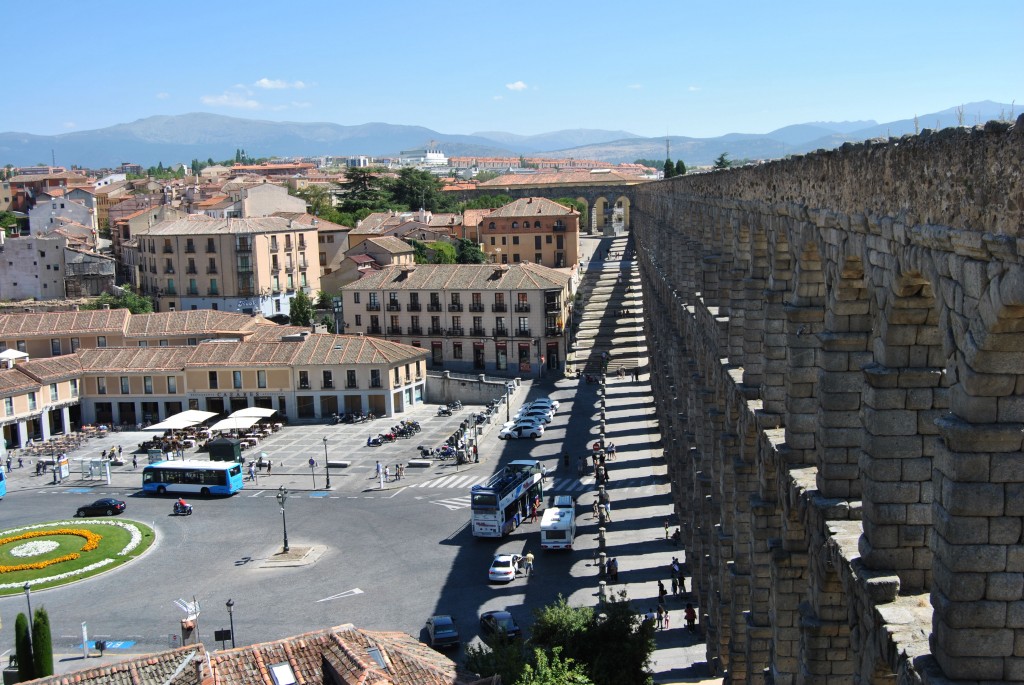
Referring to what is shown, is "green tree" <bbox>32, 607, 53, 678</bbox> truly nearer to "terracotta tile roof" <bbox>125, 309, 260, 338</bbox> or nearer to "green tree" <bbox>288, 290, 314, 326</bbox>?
"terracotta tile roof" <bbox>125, 309, 260, 338</bbox>

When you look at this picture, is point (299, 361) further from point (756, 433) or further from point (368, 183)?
point (368, 183)

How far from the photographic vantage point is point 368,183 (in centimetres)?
13550

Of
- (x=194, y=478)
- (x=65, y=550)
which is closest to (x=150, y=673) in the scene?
(x=65, y=550)

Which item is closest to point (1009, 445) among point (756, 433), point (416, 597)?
point (756, 433)

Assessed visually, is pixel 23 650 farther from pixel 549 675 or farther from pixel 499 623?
pixel 549 675

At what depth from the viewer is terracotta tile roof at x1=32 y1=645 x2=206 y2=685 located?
23.2 meters

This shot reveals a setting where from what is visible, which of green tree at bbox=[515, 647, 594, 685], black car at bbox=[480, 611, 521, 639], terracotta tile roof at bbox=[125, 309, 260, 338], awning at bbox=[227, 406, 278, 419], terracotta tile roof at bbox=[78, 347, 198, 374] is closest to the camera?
green tree at bbox=[515, 647, 594, 685]

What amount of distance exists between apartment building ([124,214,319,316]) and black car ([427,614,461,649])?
65.7 metres

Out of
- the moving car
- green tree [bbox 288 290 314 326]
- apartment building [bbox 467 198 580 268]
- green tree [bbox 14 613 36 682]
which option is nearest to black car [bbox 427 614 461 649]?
the moving car

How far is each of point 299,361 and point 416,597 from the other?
1361 inches

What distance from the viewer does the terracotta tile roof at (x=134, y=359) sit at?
228 feet

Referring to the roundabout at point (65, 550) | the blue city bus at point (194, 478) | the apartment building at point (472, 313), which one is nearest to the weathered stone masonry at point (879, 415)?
the roundabout at point (65, 550)

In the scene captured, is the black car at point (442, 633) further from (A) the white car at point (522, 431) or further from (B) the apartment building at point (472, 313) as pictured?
(B) the apartment building at point (472, 313)

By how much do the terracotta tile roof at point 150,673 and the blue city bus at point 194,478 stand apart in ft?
96.8
